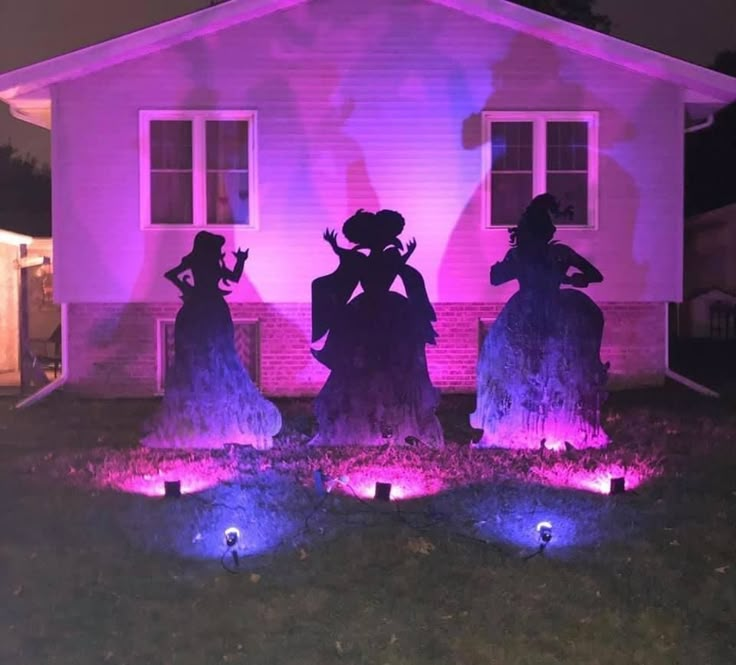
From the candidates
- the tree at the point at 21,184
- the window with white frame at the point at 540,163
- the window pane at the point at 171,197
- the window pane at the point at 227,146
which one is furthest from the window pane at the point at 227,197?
the tree at the point at 21,184

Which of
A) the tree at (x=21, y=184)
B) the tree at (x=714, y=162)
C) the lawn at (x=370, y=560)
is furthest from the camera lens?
the tree at (x=21, y=184)

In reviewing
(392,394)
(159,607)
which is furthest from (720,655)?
(392,394)

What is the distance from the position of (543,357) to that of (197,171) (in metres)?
6.41

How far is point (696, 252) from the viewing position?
95.3 feet

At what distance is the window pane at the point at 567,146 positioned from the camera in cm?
1280

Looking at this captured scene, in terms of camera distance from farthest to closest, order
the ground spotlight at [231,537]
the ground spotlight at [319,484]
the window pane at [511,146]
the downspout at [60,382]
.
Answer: the window pane at [511,146] → the downspout at [60,382] → the ground spotlight at [319,484] → the ground spotlight at [231,537]

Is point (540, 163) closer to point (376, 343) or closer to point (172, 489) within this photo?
point (376, 343)

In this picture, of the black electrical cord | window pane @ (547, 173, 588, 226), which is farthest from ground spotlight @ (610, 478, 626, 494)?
window pane @ (547, 173, 588, 226)

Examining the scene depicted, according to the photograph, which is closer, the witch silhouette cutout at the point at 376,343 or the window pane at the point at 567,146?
the witch silhouette cutout at the point at 376,343

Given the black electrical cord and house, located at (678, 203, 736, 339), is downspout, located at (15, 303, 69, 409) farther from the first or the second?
house, located at (678, 203, 736, 339)

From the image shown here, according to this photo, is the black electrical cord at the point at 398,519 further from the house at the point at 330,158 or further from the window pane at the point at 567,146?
the window pane at the point at 567,146

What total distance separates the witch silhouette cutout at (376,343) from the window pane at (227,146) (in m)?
4.82

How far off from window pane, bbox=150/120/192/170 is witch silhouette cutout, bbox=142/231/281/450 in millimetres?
4512

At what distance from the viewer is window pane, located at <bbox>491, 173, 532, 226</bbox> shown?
12828mm
